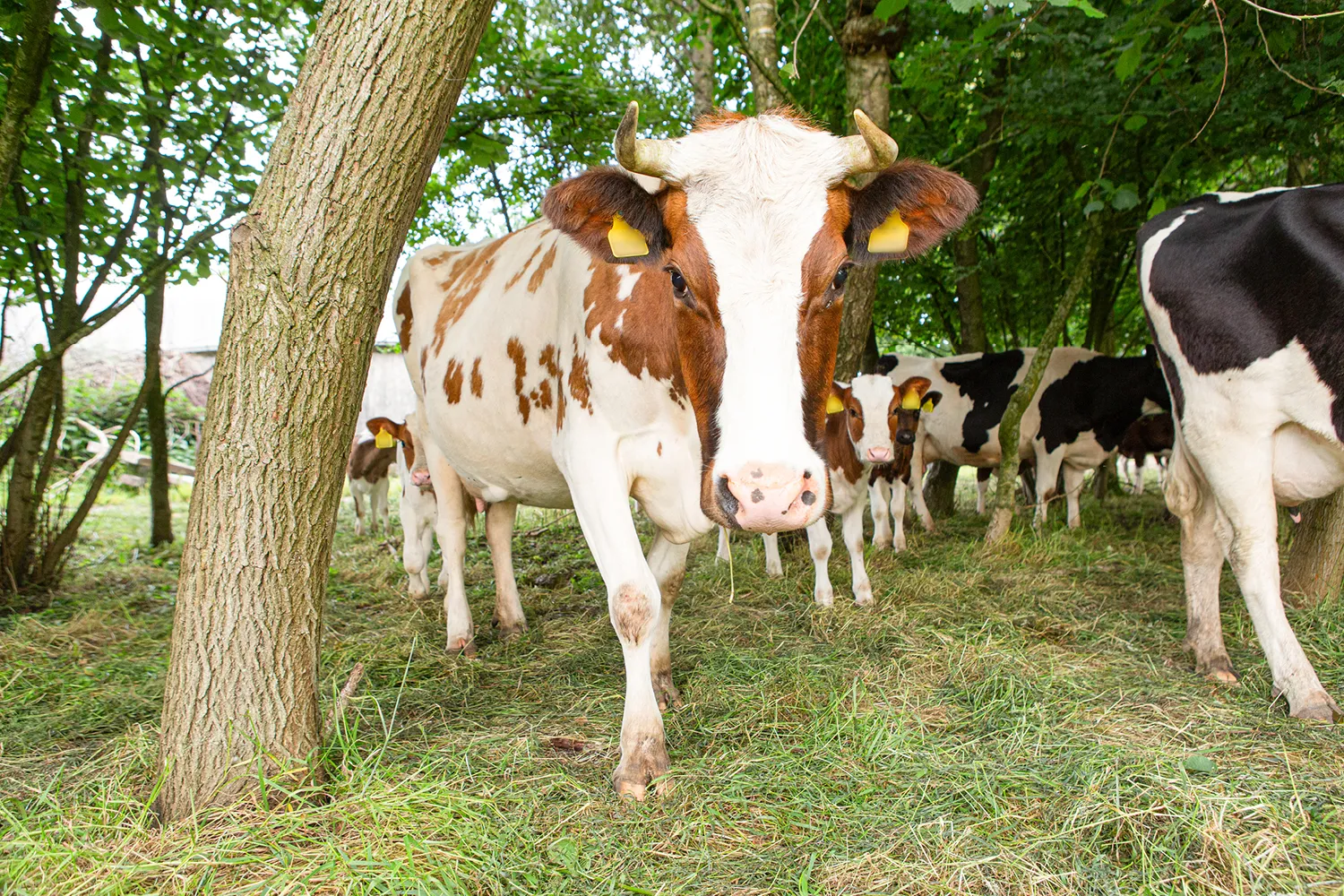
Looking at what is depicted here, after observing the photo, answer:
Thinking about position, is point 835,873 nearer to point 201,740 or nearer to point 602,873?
point 602,873

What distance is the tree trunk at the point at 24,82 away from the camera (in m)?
3.43

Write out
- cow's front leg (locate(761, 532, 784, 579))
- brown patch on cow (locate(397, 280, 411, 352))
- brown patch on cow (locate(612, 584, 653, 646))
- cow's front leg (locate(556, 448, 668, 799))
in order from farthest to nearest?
cow's front leg (locate(761, 532, 784, 579)) → brown patch on cow (locate(397, 280, 411, 352)) → brown patch on cow (locate(612, 584, 653, 646)) → cow's front leg (locate(556, 448, 668, 799))

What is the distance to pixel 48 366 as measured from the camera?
523 centimetres

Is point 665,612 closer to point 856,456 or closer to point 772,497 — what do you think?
point 772,497

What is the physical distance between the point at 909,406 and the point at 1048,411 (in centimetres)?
242

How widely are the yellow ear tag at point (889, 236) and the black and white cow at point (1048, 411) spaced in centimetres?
656

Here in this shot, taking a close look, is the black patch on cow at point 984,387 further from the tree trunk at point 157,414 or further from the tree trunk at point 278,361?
the tree trunk at point 278,361

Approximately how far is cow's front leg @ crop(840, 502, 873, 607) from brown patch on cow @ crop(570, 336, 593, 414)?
297 cm

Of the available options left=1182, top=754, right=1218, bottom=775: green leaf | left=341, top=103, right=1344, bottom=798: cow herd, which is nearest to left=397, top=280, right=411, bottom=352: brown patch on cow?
left=341, top=103, right=1344, bottom=798: cow herd

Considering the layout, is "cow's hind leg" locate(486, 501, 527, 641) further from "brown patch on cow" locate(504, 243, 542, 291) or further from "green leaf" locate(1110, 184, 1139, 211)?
"green leaf" locate(1110, 184, 1139, 211)

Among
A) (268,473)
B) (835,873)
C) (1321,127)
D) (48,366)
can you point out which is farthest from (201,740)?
(1321,127)

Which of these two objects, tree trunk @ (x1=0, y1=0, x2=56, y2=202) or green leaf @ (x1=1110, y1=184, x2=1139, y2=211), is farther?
green leaf @ (x1=1110, y1=184, x2=1139, y2=211)

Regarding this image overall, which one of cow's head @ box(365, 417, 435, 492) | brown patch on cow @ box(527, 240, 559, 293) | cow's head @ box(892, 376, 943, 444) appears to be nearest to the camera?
brown patch on cow @ box(527, 240, 559, 293)

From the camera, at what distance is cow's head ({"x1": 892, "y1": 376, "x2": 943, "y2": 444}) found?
721 centimetres
